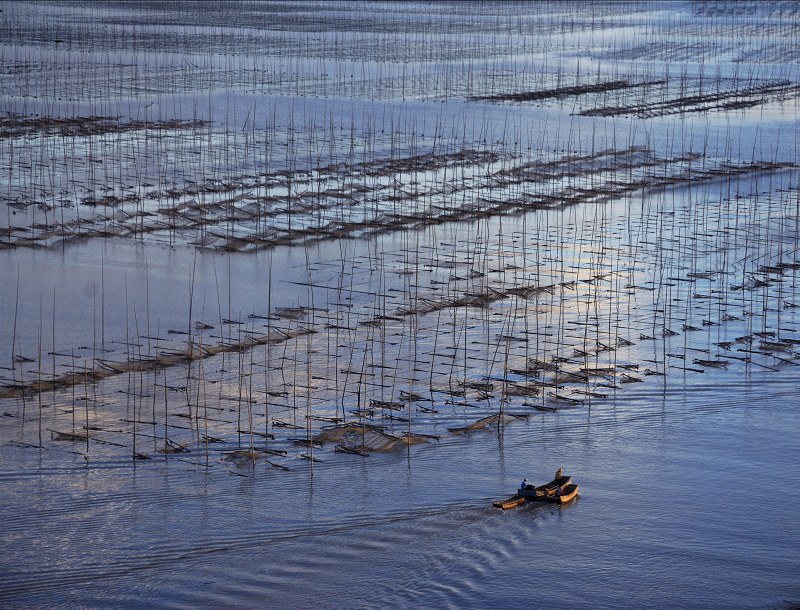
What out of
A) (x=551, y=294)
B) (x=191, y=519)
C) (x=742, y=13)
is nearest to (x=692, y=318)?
(x=551, y=294)

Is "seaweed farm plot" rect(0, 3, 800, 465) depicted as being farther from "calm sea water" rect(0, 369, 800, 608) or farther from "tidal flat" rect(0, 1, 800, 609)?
"calm sea water" rect(0, 369, 800, 608)

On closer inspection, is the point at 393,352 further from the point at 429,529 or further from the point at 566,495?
the point at 429,529

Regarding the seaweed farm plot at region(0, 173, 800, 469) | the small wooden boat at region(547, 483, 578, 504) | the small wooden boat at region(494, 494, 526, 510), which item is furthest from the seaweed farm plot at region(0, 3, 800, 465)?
the small wooden boat at region(547, 483, 578, 504)

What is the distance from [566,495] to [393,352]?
3345 millimetres

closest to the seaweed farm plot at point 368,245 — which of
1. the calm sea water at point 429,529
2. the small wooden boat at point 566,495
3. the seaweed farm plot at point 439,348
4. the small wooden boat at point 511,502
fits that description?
the seaweed farm plot at point 439,348

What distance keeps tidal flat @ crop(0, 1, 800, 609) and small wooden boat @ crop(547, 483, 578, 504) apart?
0.16 m

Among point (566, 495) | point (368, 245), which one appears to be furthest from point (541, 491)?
point (368, 245)

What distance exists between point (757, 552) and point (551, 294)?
5635 millimetres

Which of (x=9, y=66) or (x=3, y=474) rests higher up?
(x=9, y=66)

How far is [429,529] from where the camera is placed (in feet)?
28.0

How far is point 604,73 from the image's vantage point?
106 feet

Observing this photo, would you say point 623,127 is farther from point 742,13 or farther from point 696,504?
point 742,13

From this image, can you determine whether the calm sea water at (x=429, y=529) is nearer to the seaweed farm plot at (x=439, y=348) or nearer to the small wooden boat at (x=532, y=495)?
the small wooden boat at (x=532, y=495)

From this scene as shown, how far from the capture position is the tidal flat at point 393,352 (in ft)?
26.8
